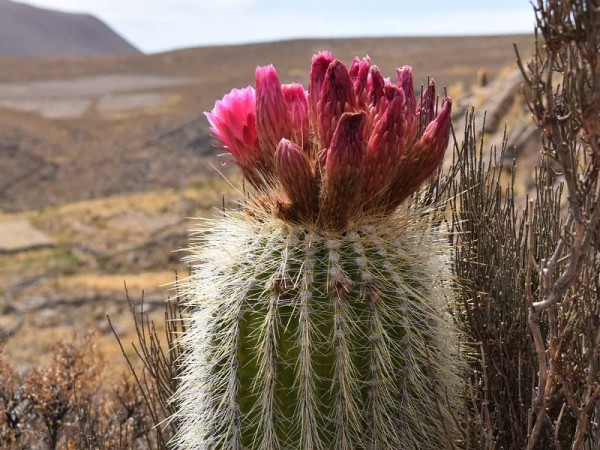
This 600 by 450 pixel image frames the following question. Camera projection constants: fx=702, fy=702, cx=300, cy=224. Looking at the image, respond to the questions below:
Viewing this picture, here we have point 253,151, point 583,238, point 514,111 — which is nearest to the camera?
point 583,238

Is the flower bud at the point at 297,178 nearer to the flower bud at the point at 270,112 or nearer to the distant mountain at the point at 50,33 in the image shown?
the flower bud at the point at 270,112

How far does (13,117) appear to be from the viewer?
34344 millimetres

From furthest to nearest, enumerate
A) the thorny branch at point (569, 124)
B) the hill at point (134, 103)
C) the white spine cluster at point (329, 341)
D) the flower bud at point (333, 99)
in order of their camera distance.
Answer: the hill at point (134, 103) → the flower bud at point (333, 99) → the white spine cluster at point (329, 341) → the thorny branch at point (569, 124)

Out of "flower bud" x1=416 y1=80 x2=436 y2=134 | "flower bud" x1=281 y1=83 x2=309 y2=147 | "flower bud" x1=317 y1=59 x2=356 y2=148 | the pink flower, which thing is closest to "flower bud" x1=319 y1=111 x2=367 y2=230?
"flower bud" x1=317 y1=59 x2=356 y2=148

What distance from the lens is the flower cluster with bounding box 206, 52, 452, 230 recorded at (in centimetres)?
198

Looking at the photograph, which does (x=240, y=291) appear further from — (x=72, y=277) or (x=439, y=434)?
(x=72, y=277)

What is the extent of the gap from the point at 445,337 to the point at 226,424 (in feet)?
2.30

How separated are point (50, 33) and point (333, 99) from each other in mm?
112435

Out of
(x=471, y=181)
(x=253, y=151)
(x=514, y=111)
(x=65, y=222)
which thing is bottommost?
(x=65, y=222)

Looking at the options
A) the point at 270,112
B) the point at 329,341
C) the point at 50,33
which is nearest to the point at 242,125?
the point at 270,112

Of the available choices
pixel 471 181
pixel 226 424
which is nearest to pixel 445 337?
pixel 226 424

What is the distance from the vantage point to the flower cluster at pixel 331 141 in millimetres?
1982

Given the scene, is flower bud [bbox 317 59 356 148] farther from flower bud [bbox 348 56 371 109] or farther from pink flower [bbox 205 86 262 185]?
pink flower [bbox 205 86 262 185]

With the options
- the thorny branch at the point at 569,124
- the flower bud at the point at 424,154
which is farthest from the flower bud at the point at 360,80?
the thorny branch at the point at 569,124
